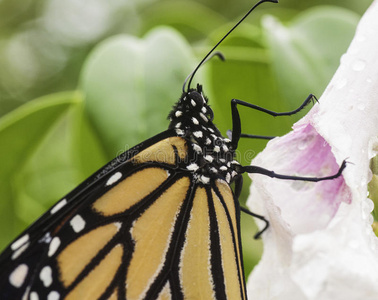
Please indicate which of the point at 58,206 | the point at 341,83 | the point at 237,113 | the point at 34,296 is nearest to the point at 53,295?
the point at 34,296

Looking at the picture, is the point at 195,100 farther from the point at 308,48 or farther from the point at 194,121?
the point at 308,48

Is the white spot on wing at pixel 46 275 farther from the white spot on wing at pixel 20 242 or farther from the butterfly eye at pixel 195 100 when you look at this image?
the butterfly eye at pixel 195 100


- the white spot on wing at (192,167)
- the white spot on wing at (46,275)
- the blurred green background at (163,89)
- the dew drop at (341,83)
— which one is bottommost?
the dew drop at (341,83)

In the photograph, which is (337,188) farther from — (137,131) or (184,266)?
(137,131)

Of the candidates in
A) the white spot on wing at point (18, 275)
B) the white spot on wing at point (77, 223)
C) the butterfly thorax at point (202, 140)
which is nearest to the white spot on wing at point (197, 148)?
the butterfly thorax at point (202, 140)

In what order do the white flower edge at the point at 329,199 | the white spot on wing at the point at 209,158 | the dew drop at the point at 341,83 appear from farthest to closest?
the white spot on wing at the point at 209,158, the dew drop at the point at 341,83, the white flower edge at the point at 329,199

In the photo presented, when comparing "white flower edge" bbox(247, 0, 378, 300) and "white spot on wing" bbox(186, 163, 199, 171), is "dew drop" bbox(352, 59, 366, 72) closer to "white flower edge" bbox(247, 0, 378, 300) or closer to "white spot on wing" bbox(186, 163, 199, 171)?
"white flower edge" bbox(247, 0, 378, 300)

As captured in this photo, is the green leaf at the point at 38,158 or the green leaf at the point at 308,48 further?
the green leaf at the point at 38,158

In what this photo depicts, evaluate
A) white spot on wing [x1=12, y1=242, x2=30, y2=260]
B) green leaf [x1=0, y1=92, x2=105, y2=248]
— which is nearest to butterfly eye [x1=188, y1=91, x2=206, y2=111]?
green leaf [x1=0, y1=92, x2=105, y2=248]

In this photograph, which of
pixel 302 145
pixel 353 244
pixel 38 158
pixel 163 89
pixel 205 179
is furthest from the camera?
pixel 38 158
